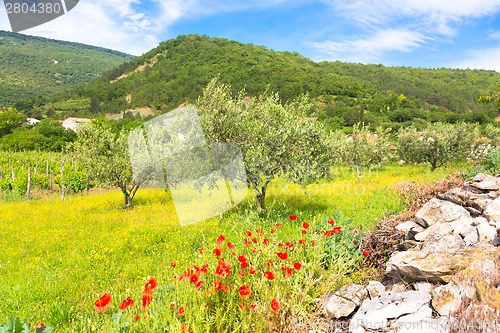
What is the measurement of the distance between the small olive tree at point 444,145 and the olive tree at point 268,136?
2215cm

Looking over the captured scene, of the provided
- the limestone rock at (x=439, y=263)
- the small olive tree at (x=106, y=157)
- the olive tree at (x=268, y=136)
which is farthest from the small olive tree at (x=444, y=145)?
the limestone rock at (x=439, y=263)

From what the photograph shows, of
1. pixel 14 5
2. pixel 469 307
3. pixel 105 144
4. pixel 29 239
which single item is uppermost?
pixel 14 5

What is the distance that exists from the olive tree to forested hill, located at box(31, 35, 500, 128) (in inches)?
2943

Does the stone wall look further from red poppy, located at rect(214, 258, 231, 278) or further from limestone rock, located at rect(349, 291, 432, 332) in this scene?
red poppy, located at rect(214, 258, 231, 278)

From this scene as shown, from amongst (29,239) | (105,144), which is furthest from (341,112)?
(29,239)

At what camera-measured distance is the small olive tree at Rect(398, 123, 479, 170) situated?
29266mm

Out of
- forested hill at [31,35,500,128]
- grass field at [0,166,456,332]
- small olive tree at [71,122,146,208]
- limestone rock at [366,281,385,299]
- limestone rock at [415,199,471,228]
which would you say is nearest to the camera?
limestone rock at [366,281,385,299]

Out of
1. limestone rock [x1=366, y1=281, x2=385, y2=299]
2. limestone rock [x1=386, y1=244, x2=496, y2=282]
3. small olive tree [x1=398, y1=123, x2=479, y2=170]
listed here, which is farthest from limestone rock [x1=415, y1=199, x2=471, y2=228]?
small olive tree [x1=398, y1=123, x2=479, y2=170]

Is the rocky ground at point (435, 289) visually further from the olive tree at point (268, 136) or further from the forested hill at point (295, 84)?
the forested hill at point (295, 84)

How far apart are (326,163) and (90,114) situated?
124425 millimetres

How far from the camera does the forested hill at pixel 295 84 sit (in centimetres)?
9269

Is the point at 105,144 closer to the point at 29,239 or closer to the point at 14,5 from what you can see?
the point at 29,239

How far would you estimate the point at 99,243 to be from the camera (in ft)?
35.3

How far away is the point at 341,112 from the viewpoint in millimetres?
92562
